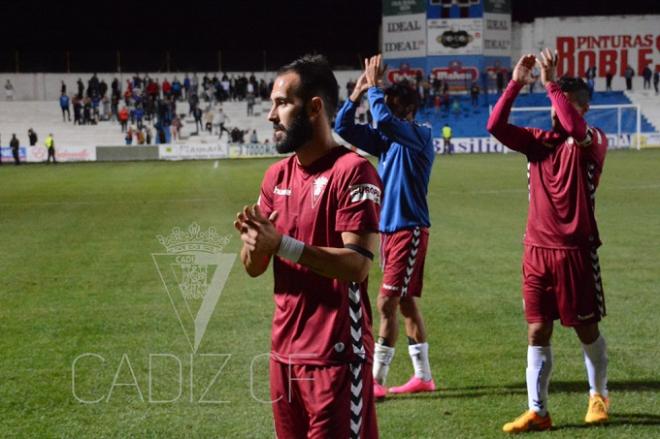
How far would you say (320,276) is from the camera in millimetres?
3756

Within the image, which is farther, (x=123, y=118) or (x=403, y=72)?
(x=403, y=72)

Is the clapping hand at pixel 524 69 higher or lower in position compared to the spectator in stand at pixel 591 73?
lower

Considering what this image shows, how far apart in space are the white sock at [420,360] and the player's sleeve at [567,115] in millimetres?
2213

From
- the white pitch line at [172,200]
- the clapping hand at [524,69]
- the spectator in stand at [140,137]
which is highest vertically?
the clapping hand at [524,69]

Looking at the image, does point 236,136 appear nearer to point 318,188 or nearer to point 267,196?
point 267,196

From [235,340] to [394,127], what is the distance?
324 cm

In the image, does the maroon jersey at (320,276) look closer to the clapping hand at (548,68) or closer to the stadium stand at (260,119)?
the clapping hand at (548,68)

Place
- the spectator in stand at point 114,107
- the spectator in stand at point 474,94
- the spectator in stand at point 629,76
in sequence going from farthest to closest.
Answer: the spectator in stand at point 629,76 → the spectator in stand at point 474,94 → the spectator in stand at point 114,107

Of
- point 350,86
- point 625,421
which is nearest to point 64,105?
point 350,86

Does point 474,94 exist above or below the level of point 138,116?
above

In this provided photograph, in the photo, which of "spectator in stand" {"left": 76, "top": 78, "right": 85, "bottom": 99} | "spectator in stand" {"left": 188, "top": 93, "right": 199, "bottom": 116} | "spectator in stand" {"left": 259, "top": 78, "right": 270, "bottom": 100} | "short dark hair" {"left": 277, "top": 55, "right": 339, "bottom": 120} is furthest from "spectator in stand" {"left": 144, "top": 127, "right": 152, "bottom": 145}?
"short dark hair" {"left": 277, "top": 55, "right": 339, "bottom": 120}

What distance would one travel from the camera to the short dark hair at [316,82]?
3.80 m

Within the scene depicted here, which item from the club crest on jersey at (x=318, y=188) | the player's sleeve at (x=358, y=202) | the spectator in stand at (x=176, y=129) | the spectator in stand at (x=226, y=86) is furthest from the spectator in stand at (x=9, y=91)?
the player's sleeve at (x=358, y=202)

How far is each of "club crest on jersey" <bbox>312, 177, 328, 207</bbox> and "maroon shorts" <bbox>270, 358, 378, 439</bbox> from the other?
715mm
